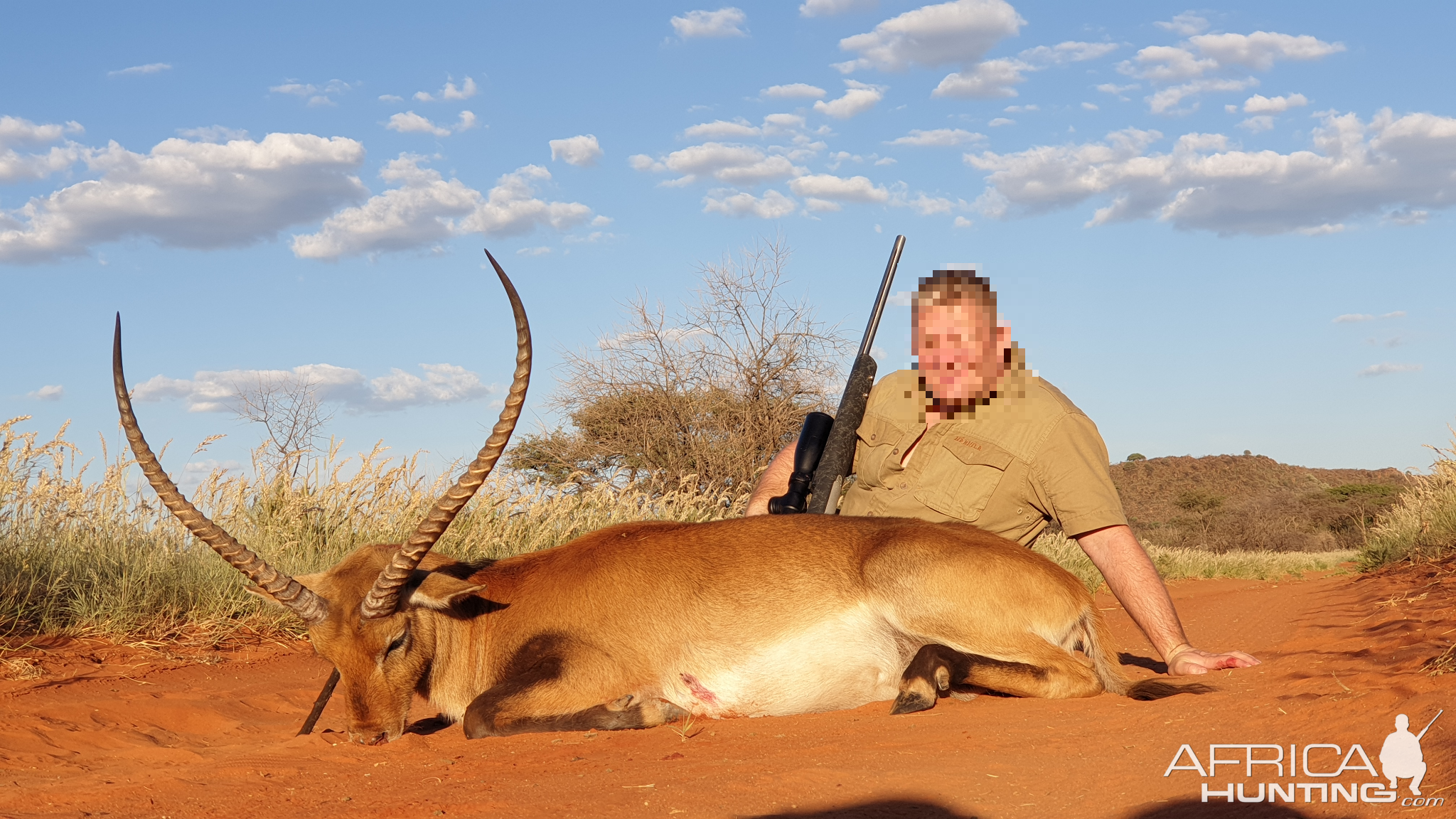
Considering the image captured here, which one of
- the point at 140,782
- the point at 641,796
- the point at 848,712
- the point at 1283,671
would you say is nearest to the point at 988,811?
the point at 641,796

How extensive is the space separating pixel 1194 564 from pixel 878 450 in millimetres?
12221

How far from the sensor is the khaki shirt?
5934 millimetres

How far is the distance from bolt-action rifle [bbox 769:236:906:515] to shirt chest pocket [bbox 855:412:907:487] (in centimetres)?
11

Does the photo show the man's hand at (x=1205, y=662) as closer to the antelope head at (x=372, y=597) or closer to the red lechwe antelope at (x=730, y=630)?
the red lechwe antelope at (x=730, y=630)

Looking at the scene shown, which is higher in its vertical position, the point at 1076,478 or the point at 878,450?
the point at 878,450

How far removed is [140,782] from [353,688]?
120 cm

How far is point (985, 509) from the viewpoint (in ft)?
21.0

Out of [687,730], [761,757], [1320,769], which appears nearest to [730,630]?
[687,730]

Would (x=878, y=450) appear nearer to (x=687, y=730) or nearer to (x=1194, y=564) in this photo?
(x=687, y=730)

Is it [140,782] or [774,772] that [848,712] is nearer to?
[774,772]

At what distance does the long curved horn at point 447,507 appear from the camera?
4703mm

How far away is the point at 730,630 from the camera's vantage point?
5.21 meters

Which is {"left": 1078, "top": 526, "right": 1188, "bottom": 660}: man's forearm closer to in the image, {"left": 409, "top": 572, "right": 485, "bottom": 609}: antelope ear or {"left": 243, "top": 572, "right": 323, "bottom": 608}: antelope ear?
{"left": 409, "top": 572, "right": 485, "bottom": 609}: antelope ear

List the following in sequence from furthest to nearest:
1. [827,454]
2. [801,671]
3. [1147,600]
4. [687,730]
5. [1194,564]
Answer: [1194,564]
[827,454]
[1147,600]
[801,671]
[687,730]
